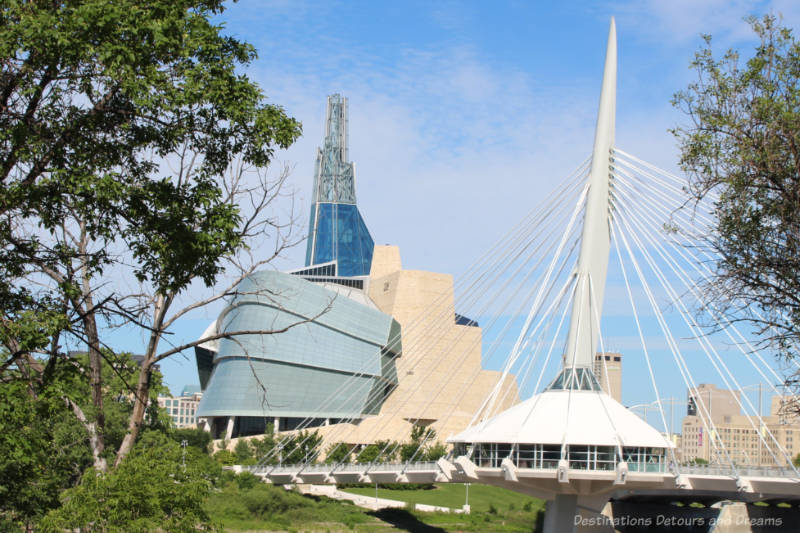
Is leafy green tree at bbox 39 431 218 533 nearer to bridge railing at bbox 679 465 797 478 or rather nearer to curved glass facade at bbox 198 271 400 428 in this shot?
bridge railing at bbox 679 465 797 478

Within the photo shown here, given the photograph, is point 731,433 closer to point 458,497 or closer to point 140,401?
point 458,497

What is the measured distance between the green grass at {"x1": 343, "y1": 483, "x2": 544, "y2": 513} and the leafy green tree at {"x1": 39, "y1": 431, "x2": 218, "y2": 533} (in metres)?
52.5

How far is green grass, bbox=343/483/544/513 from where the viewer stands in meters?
70.6

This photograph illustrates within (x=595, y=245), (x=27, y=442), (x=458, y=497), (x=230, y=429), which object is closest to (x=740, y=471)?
(x=595, y=245)

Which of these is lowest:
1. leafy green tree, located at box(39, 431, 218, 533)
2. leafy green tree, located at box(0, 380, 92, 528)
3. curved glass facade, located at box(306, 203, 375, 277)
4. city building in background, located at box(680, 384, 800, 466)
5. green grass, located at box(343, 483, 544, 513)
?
green grass, located at box(343, 483, 544, 513)

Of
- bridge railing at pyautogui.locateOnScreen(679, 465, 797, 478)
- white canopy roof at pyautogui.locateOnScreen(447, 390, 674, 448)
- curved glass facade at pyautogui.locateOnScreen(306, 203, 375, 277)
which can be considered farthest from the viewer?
curved glass facade at pyautogui.locateOnScreen(306, 203, 375, 277)

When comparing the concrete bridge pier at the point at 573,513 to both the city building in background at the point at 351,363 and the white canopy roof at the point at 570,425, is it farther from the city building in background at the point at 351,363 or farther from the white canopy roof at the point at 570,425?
the city building in background at the point at 351,363

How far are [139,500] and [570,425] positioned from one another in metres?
27.7

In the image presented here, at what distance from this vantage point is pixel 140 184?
10.8 m

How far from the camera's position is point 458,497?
73562 mm

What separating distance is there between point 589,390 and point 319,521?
66.9ft

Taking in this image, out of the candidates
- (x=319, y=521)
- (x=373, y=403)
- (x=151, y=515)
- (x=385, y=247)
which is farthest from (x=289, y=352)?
(x=151, y=515)

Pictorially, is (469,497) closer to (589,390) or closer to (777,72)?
(589,390)

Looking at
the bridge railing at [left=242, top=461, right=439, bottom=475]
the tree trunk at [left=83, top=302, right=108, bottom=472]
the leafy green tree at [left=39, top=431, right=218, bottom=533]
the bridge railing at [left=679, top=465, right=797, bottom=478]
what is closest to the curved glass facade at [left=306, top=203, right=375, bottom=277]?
the bridge railing at [left=242, top=461, right=439, bottom=475]
